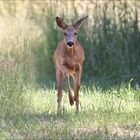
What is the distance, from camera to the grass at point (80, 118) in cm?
892

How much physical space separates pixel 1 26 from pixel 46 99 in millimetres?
2864

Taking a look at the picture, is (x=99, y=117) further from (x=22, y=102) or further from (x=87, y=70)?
(x=87, y=70)

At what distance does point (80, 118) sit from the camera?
998cm

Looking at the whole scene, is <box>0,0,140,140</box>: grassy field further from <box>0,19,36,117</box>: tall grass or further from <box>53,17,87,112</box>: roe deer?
<box>53,17,87,112</box>: roe deer

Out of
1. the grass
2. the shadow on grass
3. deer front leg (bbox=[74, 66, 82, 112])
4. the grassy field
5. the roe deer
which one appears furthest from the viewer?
the roe deer

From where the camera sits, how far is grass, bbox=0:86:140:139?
8.92 metres

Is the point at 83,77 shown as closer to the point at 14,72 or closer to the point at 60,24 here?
the point at 60,24

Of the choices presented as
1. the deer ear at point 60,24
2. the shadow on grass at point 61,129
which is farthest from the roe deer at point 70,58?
the shadow on grass at point 61,129

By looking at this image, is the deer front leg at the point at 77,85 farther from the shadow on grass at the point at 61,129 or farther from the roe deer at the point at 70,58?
the shadow on grass at the point at 61,129

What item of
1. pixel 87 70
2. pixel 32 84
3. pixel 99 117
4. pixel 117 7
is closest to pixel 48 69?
pixel 87 70

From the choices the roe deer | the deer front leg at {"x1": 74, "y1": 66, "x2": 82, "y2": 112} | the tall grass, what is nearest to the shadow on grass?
the tall grass

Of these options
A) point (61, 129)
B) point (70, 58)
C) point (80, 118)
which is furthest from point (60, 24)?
point (61, 129)

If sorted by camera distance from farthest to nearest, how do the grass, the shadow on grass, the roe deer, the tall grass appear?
the roe deer
the tall grass
the grass
the shadow on grass

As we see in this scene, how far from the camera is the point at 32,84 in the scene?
39.9 feet
